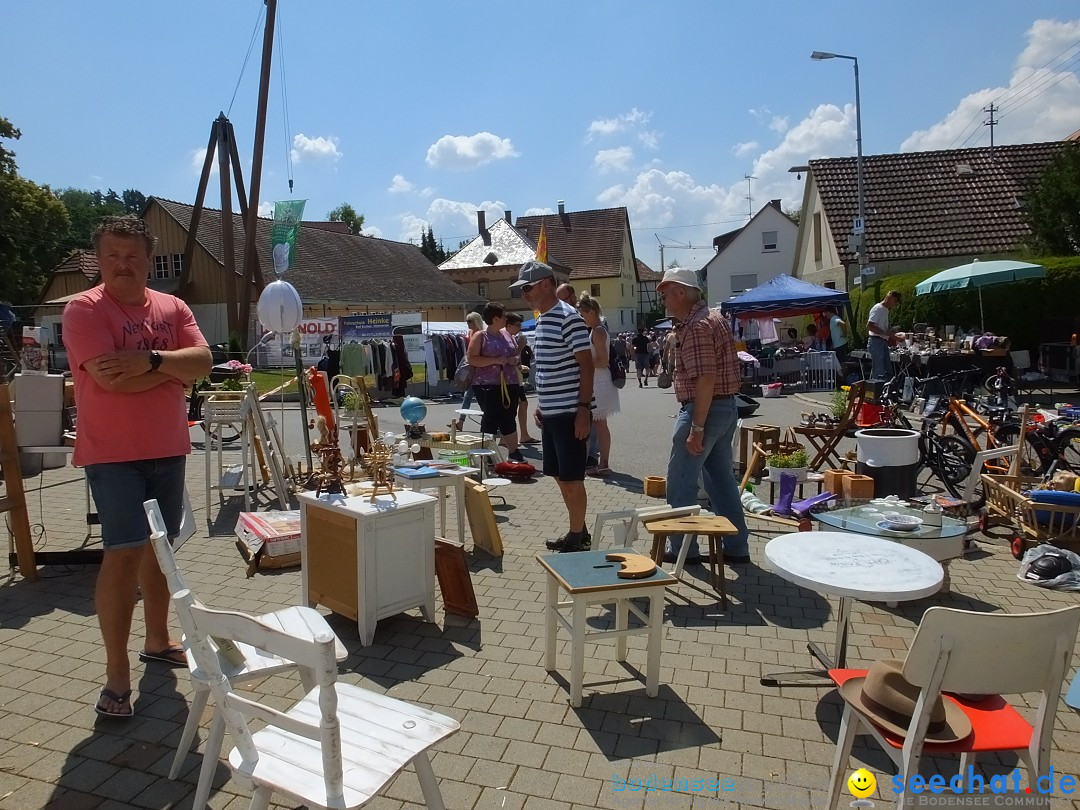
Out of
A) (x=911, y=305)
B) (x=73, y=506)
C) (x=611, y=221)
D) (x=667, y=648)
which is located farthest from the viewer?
(x=611, y=221)

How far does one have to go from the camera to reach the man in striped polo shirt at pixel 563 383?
493 centimetres

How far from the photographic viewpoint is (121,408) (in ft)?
10.5

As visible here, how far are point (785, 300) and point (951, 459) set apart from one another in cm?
1109

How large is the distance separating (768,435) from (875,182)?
2030 centimetres

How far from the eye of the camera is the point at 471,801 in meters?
2.63

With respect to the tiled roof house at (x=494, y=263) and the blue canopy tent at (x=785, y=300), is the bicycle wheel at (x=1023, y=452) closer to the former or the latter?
the blue canopy tent at (x=785, y=300)

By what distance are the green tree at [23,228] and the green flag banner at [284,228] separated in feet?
60.2

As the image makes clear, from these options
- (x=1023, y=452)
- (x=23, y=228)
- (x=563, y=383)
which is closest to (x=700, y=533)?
(x=563, y=383)

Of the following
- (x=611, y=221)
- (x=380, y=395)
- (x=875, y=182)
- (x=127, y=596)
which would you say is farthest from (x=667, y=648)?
(x=611, y=221)

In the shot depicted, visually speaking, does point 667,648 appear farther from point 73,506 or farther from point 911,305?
point 911,305

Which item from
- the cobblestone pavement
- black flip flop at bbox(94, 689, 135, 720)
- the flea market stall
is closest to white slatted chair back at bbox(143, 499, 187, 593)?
the cobblestone pavement

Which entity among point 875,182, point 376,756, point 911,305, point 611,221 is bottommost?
point 376,756

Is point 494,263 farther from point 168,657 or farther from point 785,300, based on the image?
point 168,657

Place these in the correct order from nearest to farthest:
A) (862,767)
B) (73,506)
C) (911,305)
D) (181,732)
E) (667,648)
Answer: (862,767) < (181,732) < (667,648) < (73,506) < (911,305)
